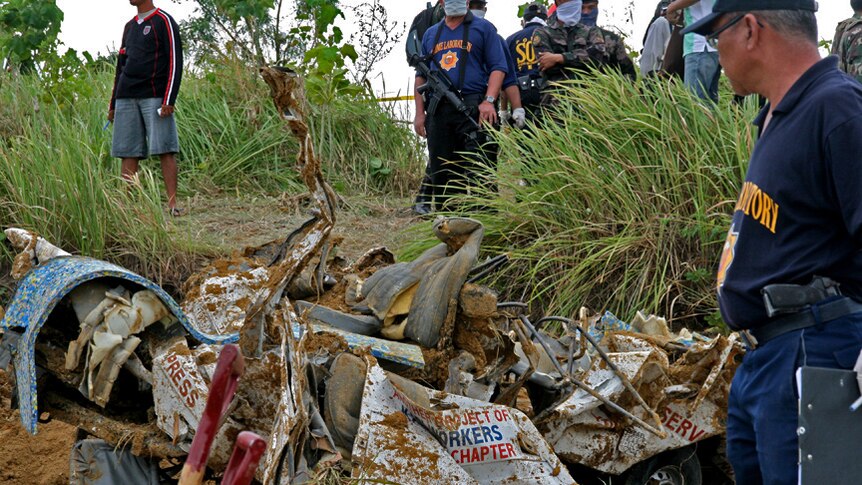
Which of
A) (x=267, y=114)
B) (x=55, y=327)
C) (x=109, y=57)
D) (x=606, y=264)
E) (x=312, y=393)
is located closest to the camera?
(x=312, y=393)

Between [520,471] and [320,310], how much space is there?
1.08m

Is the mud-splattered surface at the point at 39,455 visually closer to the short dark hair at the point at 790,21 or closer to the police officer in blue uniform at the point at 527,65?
the short dark hair at the point at 790,21

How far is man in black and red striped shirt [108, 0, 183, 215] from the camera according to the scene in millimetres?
7824

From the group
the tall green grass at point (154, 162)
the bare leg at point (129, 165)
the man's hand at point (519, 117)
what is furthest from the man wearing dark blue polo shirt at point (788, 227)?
the bare leg at point (129, 165)

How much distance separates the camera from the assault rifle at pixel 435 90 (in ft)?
26.1

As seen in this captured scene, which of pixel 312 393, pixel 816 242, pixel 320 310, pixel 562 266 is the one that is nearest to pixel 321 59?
pixel 562 266

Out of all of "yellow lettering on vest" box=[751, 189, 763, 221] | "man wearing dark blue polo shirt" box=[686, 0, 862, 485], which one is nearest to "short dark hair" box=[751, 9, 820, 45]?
"man wearing dark blue polo shirt" box=[686, 0, 862, 485]

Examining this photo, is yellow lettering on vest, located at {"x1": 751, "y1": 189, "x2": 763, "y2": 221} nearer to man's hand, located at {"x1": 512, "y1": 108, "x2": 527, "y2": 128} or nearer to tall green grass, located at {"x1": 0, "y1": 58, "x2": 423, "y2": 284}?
tall green grass, located at {"x1": 0, "y1": 58, "x2": 423, "y2": 284}

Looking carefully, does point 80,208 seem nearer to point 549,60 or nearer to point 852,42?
point 549,60

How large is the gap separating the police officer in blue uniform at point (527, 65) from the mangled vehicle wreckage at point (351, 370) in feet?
14.2

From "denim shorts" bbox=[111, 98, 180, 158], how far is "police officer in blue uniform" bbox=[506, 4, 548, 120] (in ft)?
9.78

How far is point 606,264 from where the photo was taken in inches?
233

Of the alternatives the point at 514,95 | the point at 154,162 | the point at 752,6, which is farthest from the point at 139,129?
the point at 752,6

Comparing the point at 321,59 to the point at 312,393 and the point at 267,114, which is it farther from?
the point at 312,393
